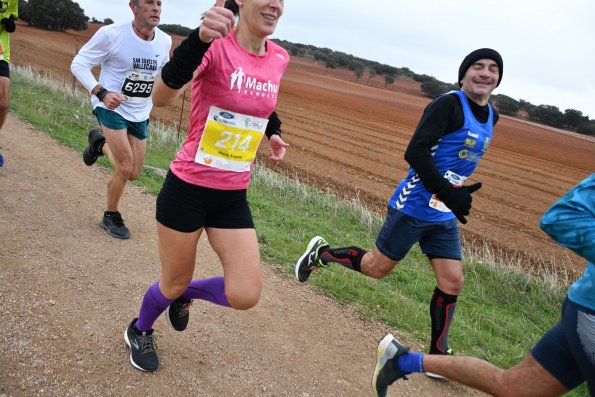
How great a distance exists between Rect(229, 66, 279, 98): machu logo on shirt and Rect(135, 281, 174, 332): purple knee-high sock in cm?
135

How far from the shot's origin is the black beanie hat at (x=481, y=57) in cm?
391

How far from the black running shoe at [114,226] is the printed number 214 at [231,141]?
281 centimetres

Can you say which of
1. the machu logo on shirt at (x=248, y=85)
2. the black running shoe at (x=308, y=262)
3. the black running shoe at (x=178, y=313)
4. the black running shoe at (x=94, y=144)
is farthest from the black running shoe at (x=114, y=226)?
the machu logo on shirt at (x=248, y=85)

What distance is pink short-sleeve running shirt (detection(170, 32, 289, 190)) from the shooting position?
276 centimetres

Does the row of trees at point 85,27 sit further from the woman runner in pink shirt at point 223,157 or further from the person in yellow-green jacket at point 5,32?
the woman runner in pink shirt at point 223,157

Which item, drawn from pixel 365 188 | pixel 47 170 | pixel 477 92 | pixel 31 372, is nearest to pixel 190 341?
pixel 31 372

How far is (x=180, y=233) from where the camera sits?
2.93 metres

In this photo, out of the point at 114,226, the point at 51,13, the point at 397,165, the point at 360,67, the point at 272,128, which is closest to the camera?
the point at 272,128

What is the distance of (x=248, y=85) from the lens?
2.81 meters

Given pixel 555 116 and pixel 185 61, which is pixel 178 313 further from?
pixel 555 116

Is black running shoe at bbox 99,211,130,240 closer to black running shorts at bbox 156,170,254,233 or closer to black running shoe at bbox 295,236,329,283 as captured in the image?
black running shoe at bbox 295,236,329,283

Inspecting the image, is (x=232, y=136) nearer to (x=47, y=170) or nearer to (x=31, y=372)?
(x=31, y=372)

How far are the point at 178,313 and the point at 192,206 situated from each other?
93cm

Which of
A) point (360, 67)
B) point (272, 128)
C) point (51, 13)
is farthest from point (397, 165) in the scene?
point (360, 67)
